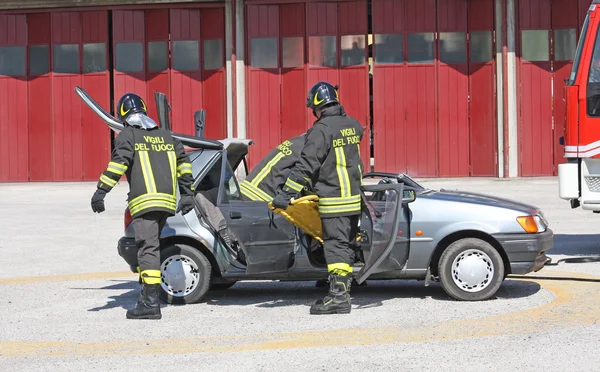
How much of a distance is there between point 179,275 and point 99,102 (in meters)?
19.5

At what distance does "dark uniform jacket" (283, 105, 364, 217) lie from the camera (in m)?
8.98

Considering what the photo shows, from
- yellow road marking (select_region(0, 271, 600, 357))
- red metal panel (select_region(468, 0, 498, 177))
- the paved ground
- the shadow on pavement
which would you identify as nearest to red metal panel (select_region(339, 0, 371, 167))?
red metal panel (select_region(468, 0, 498, 177))

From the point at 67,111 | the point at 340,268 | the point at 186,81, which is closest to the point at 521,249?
the point at 340,268

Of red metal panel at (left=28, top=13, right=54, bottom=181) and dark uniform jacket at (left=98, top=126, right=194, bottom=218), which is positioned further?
red metal panel at (left=28, top=13, right=54, bottom=181)

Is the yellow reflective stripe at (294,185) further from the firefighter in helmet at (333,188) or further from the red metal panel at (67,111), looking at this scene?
the red metal panel at (67,111)

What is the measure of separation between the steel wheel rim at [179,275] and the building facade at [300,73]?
1796cm

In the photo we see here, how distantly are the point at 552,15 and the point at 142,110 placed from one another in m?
19.4

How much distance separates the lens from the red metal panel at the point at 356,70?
27.3m

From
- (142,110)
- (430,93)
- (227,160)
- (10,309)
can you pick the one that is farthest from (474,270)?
(430,93)

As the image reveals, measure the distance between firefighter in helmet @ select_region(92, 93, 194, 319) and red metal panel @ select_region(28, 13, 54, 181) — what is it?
2019 cm

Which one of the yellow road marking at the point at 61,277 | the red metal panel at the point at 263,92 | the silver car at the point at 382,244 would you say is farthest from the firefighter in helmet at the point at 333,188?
the red metal panel at the point at 263,92

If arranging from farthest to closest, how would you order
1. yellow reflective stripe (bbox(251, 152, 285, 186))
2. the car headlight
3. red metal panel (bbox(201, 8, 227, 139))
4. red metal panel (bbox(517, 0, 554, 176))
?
red metal panel (bbox(201, 8, 227, 139)) → red metal panel (bbox(517, 0, 554, 176)) → yellow reflective stripe (bbox(251, 152, 285, 186)) → the car headlight

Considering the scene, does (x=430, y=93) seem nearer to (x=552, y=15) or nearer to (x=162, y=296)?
(x=552, y=15)

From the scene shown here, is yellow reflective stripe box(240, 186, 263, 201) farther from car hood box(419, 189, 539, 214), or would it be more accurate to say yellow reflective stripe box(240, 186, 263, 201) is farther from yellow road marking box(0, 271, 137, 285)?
yellow road marking box(0, 271, 137, 285)
